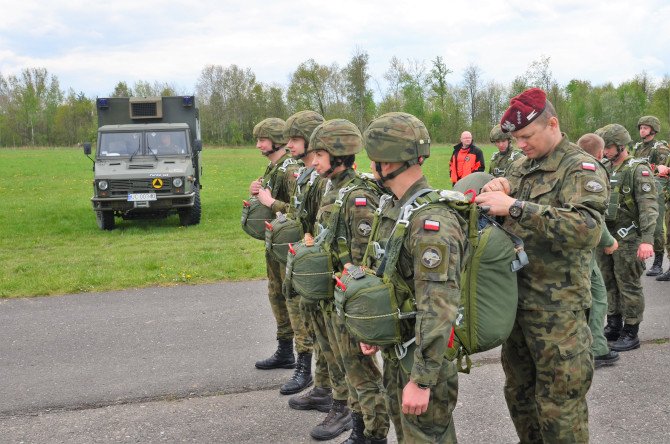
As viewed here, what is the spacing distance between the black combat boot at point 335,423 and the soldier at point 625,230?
117 inches

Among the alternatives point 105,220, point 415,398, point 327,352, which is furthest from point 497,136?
point 105,220

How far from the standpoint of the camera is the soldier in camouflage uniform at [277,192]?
5.98 meters

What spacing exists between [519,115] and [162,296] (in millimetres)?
6236

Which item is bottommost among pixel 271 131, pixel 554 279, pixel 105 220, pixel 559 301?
pixel 105 220

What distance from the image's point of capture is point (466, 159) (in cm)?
1381

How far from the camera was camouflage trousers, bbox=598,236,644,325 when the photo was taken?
634cm

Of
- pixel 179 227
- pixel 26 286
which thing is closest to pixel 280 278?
pixel 26 286

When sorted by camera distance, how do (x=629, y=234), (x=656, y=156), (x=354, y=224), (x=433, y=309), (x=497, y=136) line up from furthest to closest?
(x=497, y=136) → (x=656, y=156) → (x=629, y=234) → (x=354, y=224) → (x=433, y=309)

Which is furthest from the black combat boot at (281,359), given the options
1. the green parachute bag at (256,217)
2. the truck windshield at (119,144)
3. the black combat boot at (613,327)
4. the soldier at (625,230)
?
the truck windshield at (119,144)

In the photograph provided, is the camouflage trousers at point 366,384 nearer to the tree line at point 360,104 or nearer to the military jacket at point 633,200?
the military jacket at point 633,200

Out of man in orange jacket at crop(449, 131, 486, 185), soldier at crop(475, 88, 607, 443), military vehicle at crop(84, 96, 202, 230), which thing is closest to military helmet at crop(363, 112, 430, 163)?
soldier at crop(475, 88, 607, 443)

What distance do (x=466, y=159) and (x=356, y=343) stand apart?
33.6ft

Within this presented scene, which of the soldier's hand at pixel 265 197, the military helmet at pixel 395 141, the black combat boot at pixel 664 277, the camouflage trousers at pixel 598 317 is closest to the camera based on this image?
the military helmet at pixel 395 141

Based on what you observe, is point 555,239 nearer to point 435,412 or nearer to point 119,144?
point 435,412
